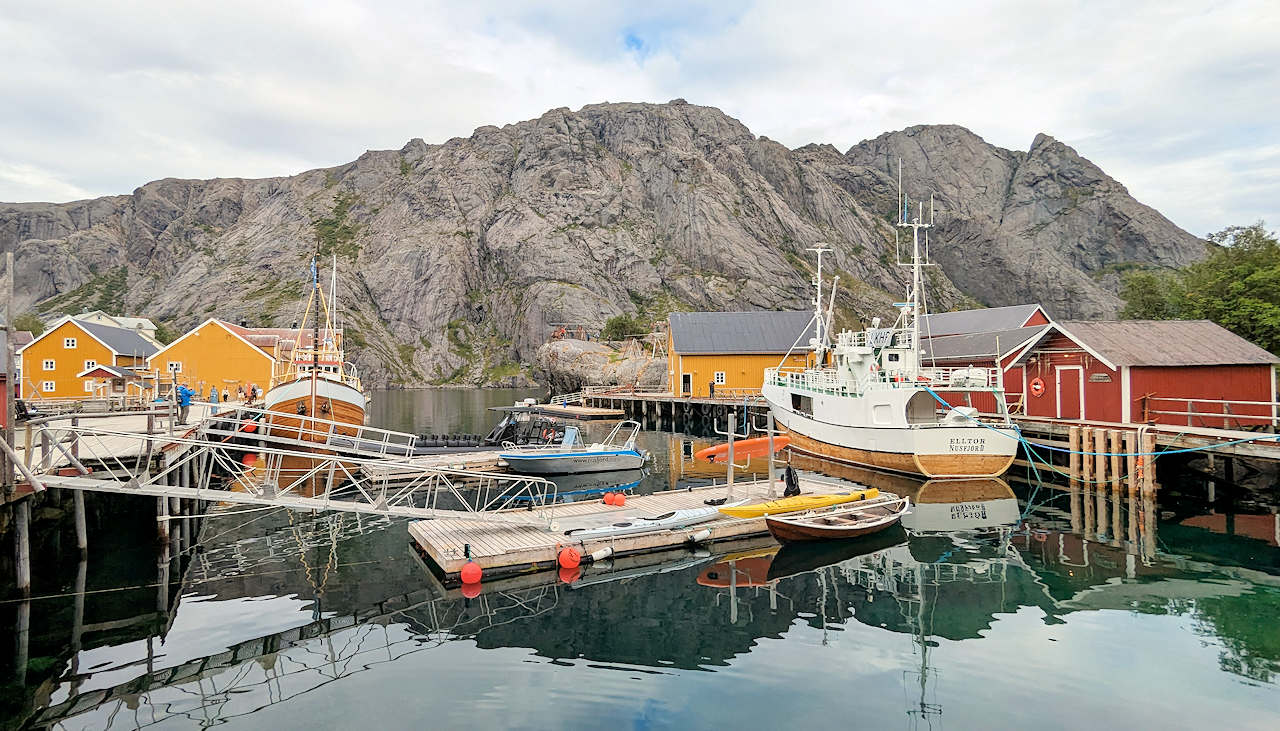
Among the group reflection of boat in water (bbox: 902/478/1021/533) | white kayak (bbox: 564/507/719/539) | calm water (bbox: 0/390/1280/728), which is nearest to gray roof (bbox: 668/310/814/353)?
reflection of boat in water (bbox: 902/478/1021/533)

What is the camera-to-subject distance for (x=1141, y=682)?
1027 centimetres

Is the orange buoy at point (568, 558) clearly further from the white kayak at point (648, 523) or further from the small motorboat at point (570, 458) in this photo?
the small motorboat at point (570, 458)

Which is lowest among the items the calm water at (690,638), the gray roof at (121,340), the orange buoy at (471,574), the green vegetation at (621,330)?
A: the calm water at (690,638)

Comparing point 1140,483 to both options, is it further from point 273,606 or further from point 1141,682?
point 273,606

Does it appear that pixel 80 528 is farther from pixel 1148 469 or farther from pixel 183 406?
pixel 1148 469

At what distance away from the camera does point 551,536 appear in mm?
16547

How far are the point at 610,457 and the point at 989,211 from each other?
6945 inches

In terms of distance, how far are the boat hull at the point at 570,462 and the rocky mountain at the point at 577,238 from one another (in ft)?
301

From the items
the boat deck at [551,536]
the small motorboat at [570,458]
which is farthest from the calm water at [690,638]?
the small motorboat at [570,458]

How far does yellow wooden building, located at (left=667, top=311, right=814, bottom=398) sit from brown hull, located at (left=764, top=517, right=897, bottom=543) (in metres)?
40.3

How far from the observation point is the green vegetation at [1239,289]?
35719 millimetres

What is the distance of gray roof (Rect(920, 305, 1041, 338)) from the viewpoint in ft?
167

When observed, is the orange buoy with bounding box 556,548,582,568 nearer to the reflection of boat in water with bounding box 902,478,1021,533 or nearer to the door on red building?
the reflection of boat in water with bounding box 902,478,1021,533

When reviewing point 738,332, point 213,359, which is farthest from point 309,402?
point 738,332
